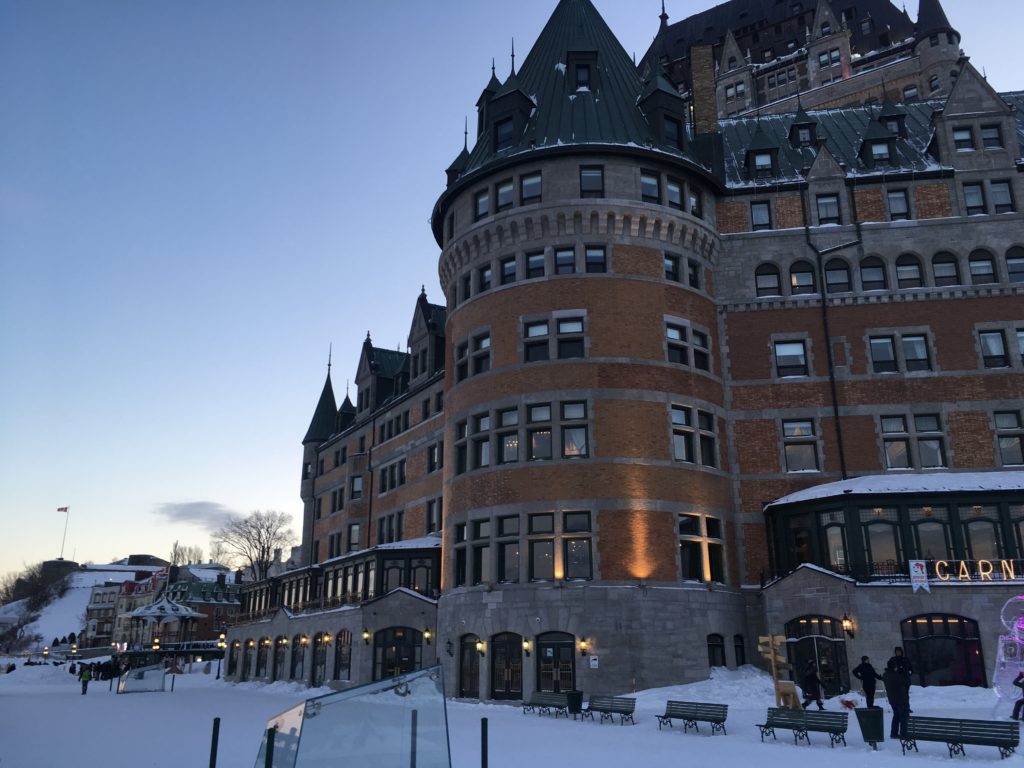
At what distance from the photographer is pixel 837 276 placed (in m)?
39.5

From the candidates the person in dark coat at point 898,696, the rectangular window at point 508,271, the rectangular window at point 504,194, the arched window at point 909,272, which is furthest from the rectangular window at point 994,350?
the person in dark coat at point 898,696

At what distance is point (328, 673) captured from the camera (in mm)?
46750

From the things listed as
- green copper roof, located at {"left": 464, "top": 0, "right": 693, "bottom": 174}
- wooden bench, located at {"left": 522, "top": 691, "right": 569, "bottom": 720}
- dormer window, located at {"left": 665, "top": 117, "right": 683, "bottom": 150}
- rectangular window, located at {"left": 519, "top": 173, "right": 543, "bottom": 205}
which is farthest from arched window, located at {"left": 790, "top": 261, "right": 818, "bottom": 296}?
wooden bench, located at {"left": 522, "top": 691, "right": 569, "bottom": 720}

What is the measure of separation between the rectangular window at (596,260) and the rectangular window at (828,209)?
37.0 ft

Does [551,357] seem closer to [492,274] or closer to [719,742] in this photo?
[492,274]

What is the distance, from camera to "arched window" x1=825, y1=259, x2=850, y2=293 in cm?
3941

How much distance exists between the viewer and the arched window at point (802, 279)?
3966 cm

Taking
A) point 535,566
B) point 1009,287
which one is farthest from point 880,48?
point 535,566

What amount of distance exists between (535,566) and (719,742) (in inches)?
558

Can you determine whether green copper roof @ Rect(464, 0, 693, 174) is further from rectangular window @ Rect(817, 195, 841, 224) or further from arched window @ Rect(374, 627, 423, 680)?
arched window @ Rect(374, 627, 423, 680)

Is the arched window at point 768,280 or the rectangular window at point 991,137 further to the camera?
the rectangular window at point 991,137

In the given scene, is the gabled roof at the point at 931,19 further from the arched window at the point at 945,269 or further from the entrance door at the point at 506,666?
the entrance door at the point at 506,666

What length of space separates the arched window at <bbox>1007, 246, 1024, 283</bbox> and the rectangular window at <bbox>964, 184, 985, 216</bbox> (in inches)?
91.5

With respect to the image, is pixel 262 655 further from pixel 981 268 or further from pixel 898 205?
pixel 981 268
